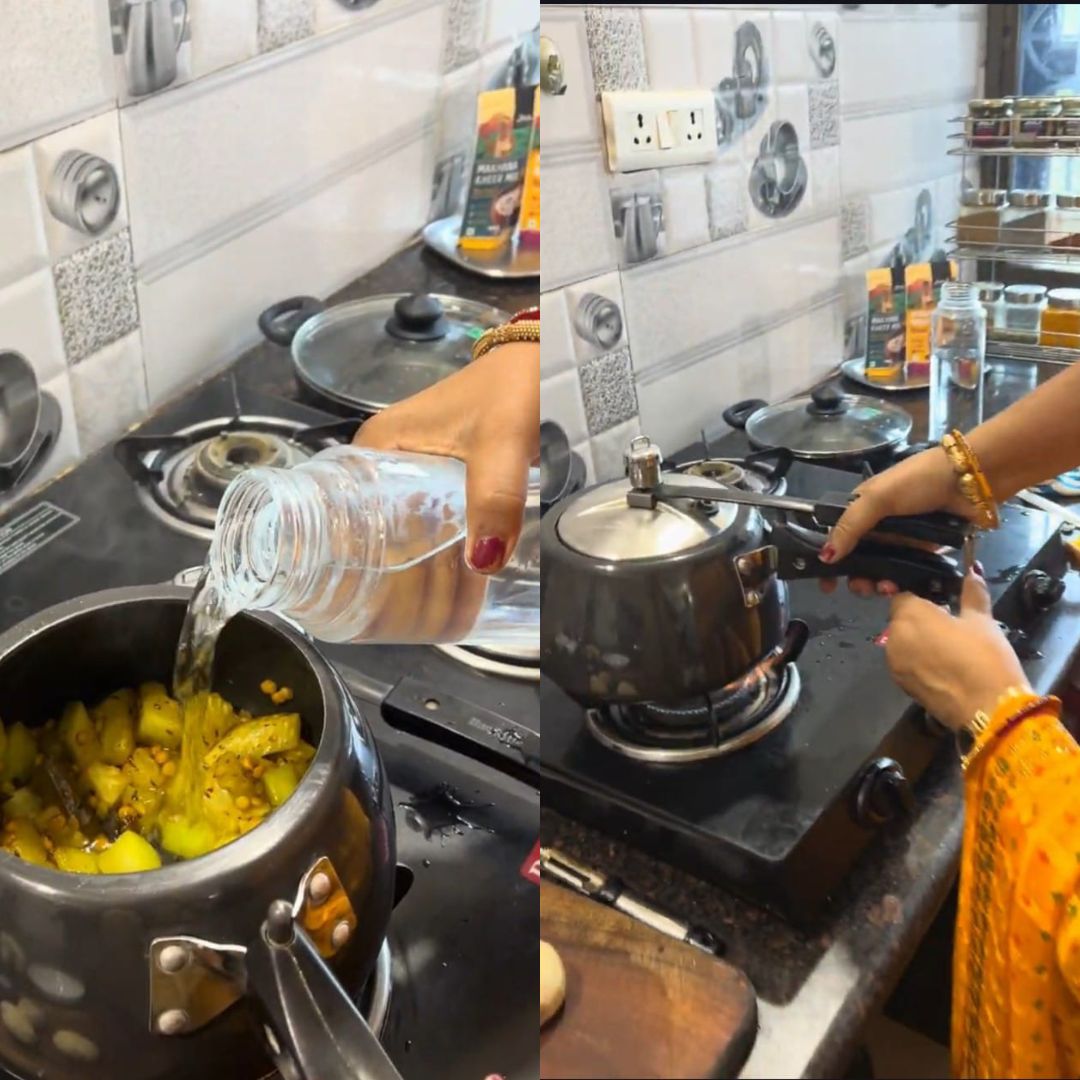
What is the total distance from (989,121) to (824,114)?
10.1 inches

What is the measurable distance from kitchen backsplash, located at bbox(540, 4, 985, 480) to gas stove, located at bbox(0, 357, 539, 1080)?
0.17m

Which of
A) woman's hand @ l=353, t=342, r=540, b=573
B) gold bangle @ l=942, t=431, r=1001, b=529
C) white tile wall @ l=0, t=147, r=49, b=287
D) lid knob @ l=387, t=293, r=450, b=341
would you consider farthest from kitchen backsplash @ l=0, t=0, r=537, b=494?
gold bangle @ l=942, t=431, r=1001, b=529

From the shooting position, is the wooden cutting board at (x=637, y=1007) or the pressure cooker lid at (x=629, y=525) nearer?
the wooden cutting board at (x=637, y=1007)

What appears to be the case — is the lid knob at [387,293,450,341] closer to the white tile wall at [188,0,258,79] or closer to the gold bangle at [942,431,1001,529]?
the white tile wall at [188,0,258,79]

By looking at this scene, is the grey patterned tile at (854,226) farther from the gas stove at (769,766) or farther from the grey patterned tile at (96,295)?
the grey patterned tile at (96,295)

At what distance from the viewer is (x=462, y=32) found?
0.98 m

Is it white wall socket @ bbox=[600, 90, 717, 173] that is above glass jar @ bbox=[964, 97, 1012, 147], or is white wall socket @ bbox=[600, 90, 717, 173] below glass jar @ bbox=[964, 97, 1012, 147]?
above

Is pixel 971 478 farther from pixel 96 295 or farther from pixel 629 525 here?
pixel 96 295

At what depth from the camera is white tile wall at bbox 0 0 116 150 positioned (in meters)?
0.63

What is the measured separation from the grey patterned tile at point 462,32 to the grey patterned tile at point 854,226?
1.26ft

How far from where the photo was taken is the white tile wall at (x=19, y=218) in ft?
2.13

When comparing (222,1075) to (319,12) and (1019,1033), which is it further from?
(319,12)

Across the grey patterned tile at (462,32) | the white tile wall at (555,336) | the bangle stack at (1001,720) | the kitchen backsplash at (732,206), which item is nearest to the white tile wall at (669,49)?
the kitchen backsplash at (732,206)

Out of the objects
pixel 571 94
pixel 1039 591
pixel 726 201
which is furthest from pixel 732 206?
pixel 1039 591
